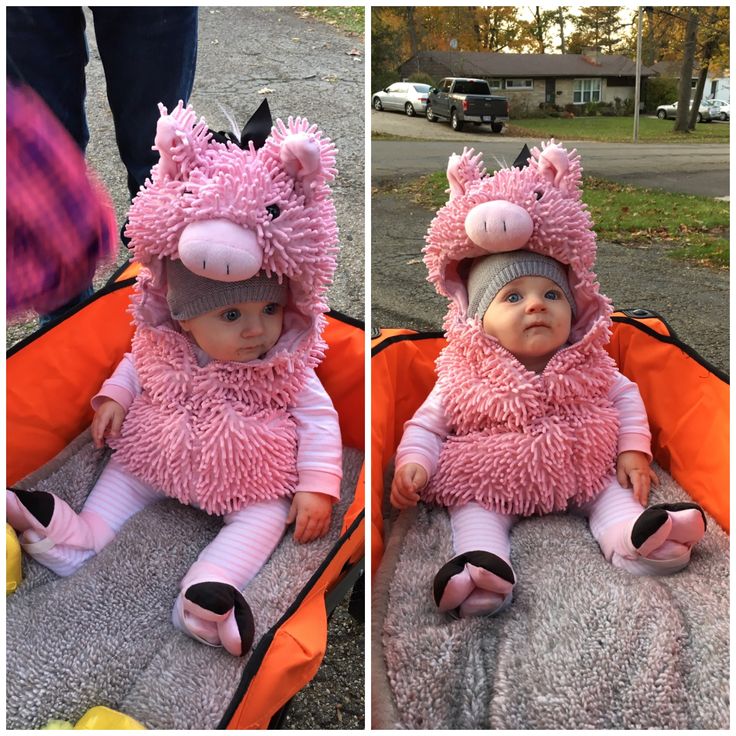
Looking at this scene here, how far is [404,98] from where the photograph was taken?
2.65 ft

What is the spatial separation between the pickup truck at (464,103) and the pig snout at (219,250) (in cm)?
26

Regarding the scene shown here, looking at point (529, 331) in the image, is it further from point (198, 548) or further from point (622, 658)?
point (198, 548)

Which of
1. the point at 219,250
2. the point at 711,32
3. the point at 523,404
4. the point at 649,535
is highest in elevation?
the point at 711,32

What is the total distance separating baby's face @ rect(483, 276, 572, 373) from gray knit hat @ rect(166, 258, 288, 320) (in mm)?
280

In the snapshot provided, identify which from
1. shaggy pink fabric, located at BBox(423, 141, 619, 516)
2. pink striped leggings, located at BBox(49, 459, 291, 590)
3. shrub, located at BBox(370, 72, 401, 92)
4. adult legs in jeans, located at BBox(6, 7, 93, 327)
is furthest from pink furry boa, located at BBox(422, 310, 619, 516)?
adult legs in jeans, located at BBox(6, 7, 93, 327)

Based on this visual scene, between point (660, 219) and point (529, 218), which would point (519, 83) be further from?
point (660, 219)

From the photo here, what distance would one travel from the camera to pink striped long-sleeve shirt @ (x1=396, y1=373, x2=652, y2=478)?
962 mm

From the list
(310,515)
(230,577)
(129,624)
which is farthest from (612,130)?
(129,624)

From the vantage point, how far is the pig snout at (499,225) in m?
0.87

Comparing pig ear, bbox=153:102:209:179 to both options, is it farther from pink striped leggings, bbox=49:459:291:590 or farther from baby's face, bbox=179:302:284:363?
pink striped leggings, bbox=49:459:291:590

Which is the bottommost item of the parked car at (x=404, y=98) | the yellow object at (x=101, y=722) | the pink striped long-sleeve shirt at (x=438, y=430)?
the yellow object at (x=101, y=722)

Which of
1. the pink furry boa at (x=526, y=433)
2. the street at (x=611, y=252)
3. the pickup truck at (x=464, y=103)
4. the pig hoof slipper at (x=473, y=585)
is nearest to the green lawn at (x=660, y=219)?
the street at (x=611, y=252)

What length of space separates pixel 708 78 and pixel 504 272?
33 centimetres

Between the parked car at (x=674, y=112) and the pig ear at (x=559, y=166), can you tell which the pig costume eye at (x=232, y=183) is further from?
the parked car at (x=674, y=112)
